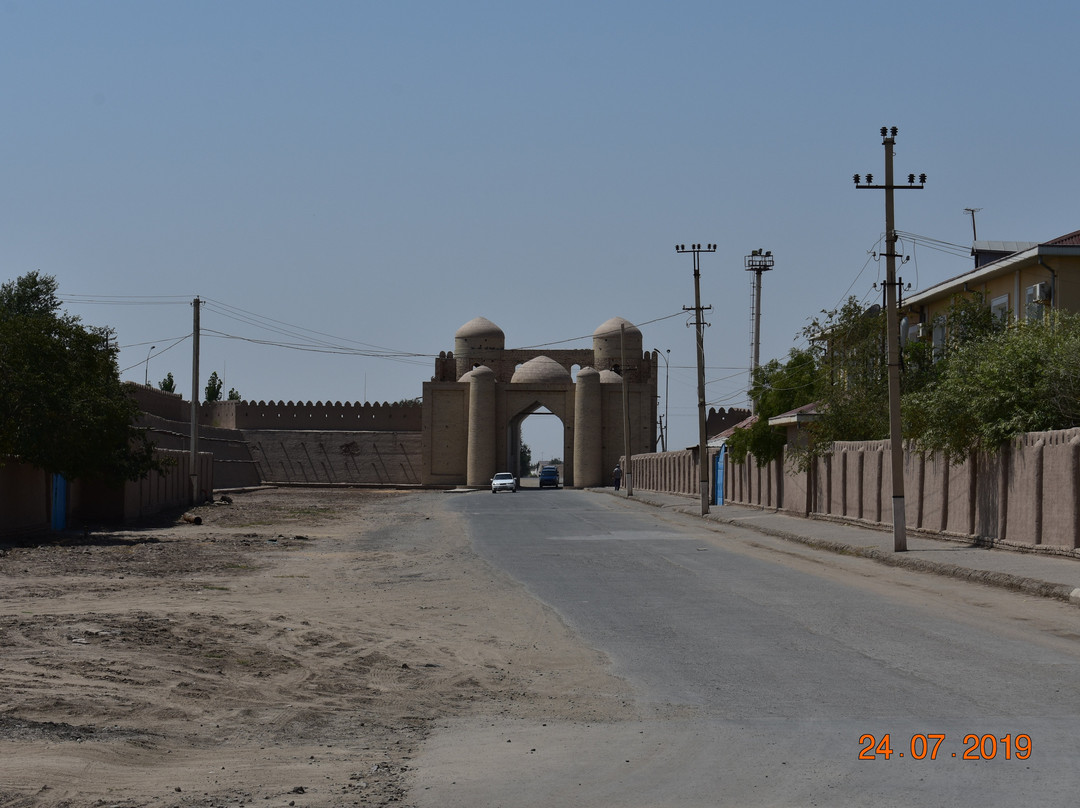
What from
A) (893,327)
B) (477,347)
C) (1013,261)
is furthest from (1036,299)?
(477,347)

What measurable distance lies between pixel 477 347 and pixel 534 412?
23.2 ft

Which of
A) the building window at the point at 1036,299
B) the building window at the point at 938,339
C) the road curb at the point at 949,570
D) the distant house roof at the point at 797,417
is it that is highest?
the building window at the point at 1036,299

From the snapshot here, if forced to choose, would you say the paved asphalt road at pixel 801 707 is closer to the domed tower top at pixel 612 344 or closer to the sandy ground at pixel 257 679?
the sandy ground at pixel 257 679

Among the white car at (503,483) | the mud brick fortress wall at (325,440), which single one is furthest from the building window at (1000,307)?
the mud brick fortress wall at (325,440)

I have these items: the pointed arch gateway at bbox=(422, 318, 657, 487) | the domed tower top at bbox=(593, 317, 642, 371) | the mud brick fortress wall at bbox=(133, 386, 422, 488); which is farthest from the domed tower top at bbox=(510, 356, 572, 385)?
the mud brick fortress wall at bbox=(133, 386, 422, 488)

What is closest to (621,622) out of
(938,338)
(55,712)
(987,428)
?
(55,712)

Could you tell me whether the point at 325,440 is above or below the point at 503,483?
above

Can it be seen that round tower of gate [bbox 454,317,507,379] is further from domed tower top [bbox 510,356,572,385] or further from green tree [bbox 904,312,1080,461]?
green tree [bbox 904,312,1080,461]

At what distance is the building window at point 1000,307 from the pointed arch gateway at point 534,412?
146 feet

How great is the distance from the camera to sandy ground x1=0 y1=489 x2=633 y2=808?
5535 mm

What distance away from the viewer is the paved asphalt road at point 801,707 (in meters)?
5.30

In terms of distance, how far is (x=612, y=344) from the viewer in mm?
82312

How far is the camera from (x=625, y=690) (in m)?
7.77

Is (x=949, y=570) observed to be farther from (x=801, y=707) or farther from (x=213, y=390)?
(x=213, y=390)
